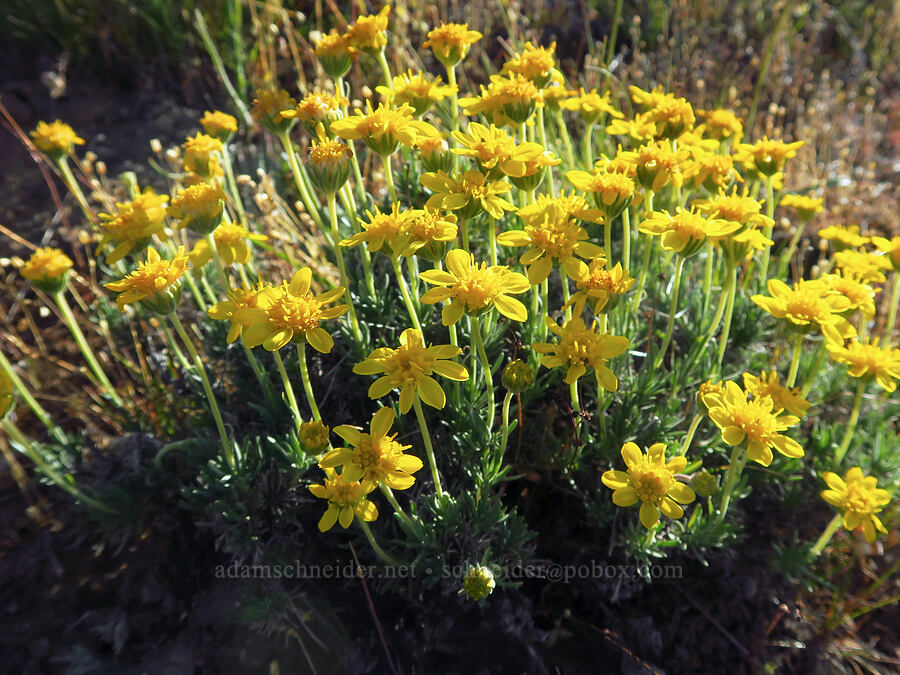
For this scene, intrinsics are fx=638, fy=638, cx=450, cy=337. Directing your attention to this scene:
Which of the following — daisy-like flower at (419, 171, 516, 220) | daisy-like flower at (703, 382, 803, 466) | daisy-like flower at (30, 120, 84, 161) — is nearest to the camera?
daisy-like flower at (703, 382, 803, 466)

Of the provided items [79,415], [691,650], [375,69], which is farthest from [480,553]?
[375,69]

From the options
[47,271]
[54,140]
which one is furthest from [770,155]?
[54,140]

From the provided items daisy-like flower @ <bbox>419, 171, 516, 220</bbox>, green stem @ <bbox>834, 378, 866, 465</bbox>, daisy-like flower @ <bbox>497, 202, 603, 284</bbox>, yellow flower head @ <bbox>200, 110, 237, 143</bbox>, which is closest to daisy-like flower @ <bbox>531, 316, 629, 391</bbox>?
daisy-like flower @ <bbox>497, 202, 603, 284</bbox>

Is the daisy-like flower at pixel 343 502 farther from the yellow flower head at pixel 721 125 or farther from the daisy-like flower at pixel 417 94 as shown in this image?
the yellow flower head at pixel 721 125

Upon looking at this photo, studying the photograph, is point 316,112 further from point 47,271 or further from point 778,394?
point 778,394

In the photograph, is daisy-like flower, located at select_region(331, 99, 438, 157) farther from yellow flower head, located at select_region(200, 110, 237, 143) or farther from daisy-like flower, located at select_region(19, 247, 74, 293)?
daisy-like flower, located at select_region(19, 247, 74, 293)

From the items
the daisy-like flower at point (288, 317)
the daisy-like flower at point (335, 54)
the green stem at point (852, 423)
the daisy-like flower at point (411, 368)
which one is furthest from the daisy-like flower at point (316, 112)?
the green stem at point (852, 423)
